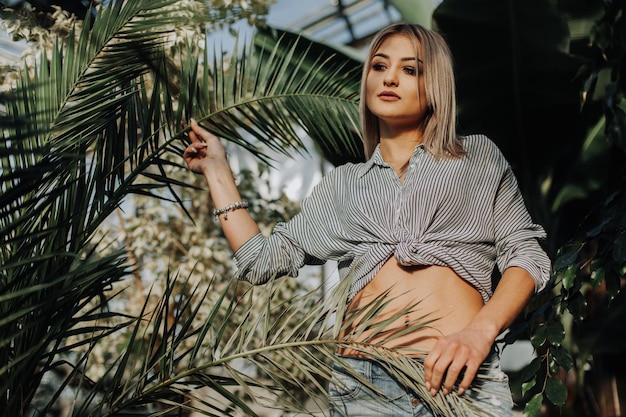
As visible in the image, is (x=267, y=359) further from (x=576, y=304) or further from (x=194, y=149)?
(x=576, y=304)

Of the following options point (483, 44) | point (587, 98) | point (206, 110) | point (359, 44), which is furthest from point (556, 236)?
point (359, 44)

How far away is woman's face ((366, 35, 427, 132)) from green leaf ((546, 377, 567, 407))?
0.88m

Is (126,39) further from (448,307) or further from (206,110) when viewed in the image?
(448,307)

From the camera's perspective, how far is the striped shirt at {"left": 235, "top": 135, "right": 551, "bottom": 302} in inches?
58.9

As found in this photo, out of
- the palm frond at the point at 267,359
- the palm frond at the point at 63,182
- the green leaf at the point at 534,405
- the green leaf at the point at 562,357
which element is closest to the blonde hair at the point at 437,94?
the palm frond at the point at 267,359

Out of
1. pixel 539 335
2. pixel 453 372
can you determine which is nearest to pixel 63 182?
pixel 453 372

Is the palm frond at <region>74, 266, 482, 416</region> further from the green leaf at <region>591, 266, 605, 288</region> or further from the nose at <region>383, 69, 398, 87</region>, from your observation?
the green leaf at <region>591, 266, 605, 288</region>

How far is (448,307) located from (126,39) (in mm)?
1138

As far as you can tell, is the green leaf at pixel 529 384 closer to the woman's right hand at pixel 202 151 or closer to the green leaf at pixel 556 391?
the green leaf at pixel 556 391

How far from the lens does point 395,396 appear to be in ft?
4.75

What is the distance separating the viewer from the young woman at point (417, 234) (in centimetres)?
141

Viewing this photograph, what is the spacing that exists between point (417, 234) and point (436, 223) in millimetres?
44

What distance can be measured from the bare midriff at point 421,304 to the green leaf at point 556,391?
0.74m

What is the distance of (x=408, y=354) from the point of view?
4.59 feet
